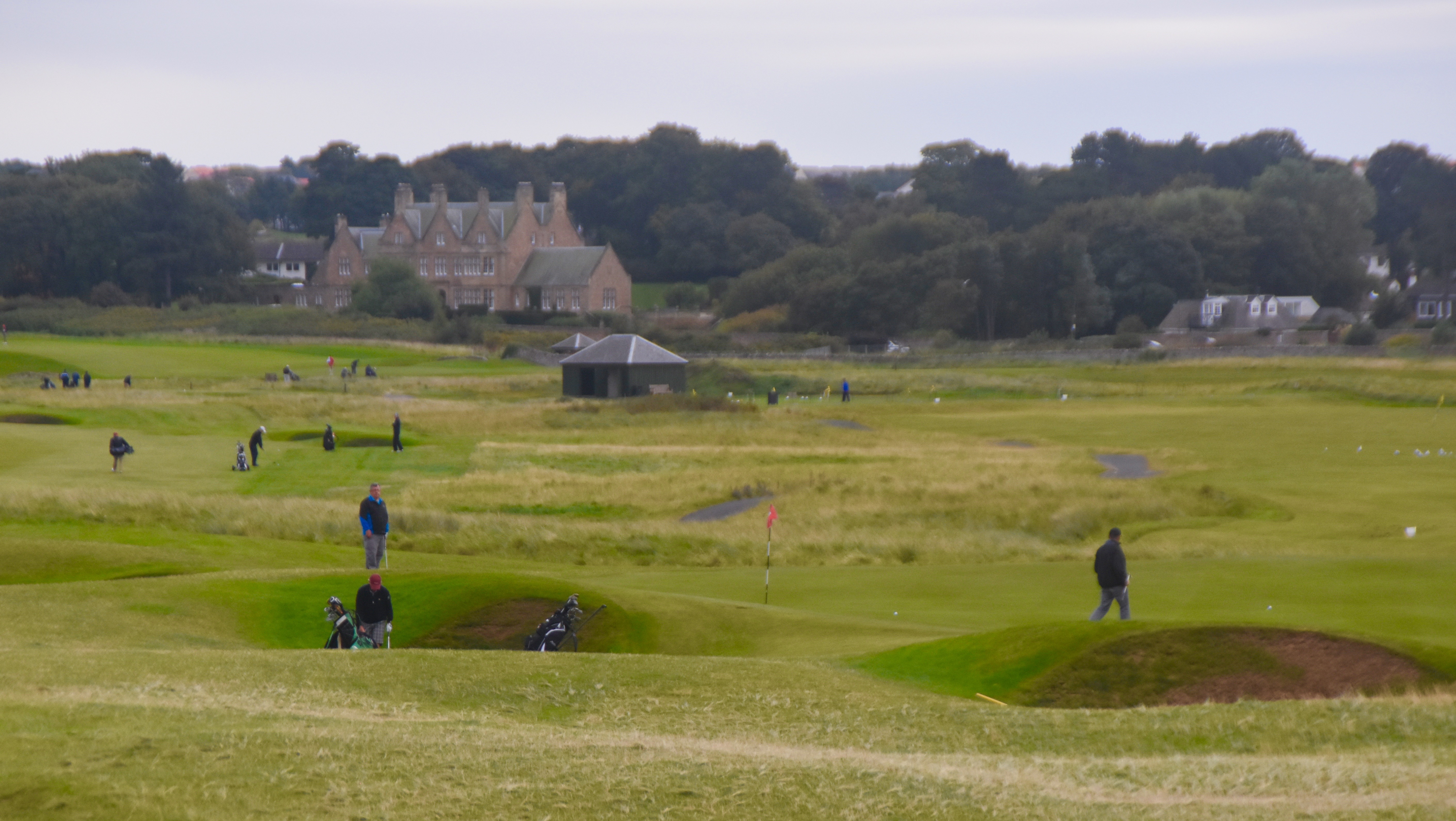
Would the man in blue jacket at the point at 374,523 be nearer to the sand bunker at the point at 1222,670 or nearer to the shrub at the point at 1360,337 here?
the sand bunker at the point at 1222,670

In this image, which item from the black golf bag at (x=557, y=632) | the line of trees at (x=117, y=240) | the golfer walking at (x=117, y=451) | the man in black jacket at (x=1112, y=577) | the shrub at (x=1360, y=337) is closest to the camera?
the black golf bag at (x=557, y=632)

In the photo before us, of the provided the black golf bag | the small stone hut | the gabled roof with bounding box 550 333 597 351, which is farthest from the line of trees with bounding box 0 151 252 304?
the black golf bag

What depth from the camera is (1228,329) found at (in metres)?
112

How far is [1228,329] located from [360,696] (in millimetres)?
108445

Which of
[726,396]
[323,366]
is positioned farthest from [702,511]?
[323,366]

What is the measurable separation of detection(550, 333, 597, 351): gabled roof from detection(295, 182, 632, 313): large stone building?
27151 millimetres

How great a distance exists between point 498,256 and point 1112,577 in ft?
387

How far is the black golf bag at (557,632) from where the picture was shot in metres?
18.6

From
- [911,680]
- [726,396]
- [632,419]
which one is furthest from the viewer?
[726,396]

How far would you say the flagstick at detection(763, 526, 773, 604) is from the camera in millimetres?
24172

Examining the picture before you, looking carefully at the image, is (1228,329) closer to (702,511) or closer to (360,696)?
(702,511)

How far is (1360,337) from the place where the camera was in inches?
4008

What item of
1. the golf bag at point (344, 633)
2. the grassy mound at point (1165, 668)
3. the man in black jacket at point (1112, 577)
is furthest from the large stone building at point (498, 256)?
the grassy mound at point (1165, 668)

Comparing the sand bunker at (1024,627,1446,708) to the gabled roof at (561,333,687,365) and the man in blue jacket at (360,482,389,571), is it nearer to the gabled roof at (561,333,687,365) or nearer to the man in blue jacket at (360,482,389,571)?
the man in blue jacket at (360,482,389,571)
